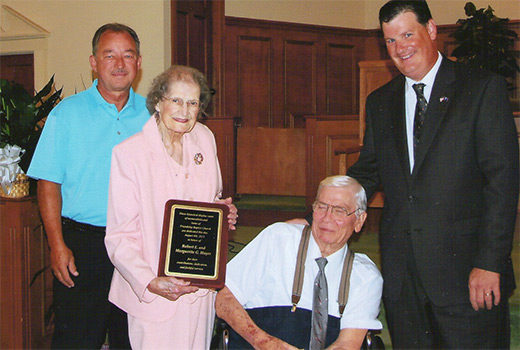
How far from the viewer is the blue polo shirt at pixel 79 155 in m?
2.40

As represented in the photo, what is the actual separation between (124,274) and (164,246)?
0.59 feet

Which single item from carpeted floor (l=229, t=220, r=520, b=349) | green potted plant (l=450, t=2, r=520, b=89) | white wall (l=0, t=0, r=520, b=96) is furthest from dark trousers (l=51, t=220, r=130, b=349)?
green potted plant (l=450, t=2, r=520, b=89)

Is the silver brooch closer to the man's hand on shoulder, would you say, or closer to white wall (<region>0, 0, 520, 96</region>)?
the man's hand on shoulder

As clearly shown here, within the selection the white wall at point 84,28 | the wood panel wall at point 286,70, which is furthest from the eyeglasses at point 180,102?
the wood panel wall at point 286,70

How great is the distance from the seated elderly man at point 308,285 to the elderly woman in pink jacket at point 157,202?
34cm

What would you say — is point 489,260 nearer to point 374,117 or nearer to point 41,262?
point 374,117

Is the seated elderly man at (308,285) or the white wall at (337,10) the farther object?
the white wall at (337,10)

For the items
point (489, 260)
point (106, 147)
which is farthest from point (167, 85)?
point (489, 260)

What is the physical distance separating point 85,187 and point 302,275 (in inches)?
37.0

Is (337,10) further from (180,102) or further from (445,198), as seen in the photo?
(180,102)

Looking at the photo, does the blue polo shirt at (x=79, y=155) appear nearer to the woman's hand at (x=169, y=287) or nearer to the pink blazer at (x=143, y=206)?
the pink blazer at (x=143, y=206)

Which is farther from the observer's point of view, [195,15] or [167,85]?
[195,15]

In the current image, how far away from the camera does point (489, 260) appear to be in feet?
7.11

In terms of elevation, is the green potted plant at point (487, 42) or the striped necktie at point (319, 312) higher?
the green potted plant at point (487, 42)
